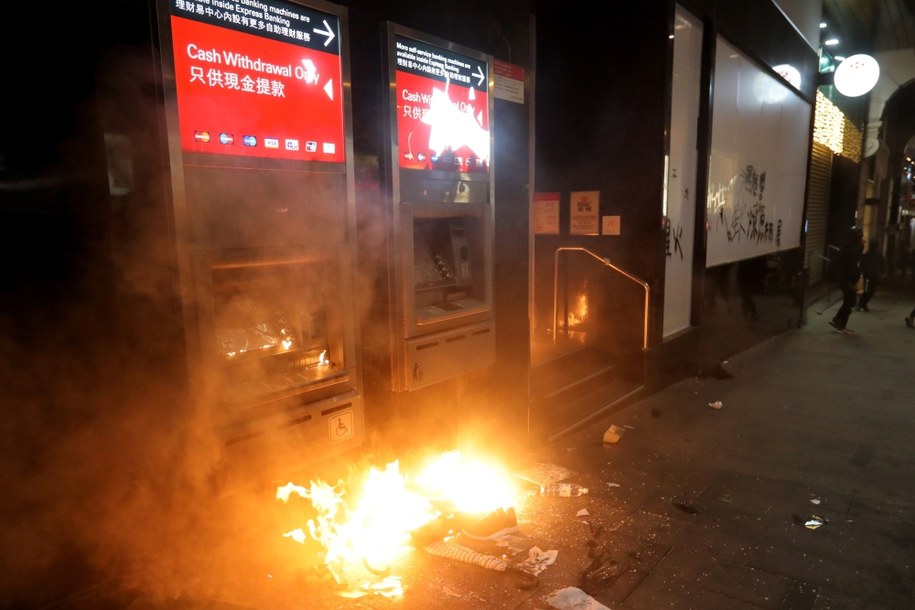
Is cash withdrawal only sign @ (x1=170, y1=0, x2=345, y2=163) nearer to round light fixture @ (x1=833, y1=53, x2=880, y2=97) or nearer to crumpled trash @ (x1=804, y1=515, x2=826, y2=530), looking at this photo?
crumpled trash @ (x1=804, y1=515, x2=826, y2=530)

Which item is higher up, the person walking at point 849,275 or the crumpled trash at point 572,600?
the person walking at point 849,275

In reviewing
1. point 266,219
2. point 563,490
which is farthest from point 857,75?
point 266,219

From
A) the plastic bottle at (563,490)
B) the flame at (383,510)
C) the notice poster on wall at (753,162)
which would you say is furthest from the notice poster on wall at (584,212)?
the flame at (383,510)

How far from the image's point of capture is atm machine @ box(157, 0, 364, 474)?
2902 mm

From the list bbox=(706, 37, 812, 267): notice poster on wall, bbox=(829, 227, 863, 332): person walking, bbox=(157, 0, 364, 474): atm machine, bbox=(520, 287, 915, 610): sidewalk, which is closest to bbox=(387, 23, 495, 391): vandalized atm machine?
bbox=(157, 0, 364, 474): atm machine

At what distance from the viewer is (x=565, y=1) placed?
7.17m

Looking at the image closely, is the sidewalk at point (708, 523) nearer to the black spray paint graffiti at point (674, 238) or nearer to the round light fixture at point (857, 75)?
the black spray paint graffiti at point (674, 238)

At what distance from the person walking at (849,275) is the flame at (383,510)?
30.9 feet

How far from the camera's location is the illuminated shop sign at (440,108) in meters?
3.90

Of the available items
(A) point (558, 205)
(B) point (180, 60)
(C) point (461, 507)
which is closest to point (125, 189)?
(B) point (180, 60)

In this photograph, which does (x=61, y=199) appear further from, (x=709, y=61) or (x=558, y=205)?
(x=709, y=61)

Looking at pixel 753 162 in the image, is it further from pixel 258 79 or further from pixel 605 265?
pixel 258 79

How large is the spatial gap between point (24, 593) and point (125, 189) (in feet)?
6.22

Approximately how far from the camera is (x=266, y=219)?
→ 317cm
